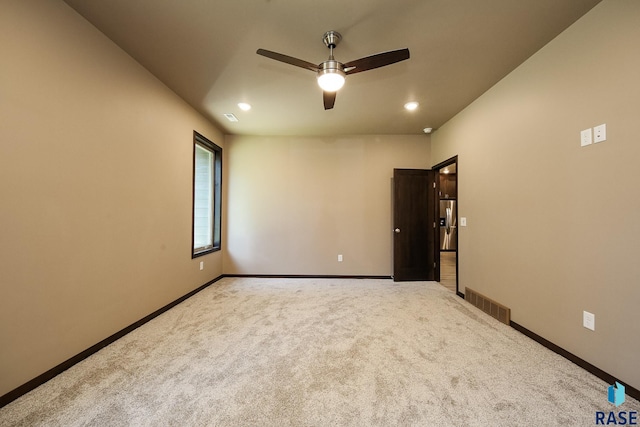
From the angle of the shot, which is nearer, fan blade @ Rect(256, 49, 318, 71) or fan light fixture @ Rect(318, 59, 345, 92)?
fan blade @ Rect(256, 49, 318, 71)

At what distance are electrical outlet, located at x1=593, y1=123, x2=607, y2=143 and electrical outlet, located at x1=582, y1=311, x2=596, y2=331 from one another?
4.23 feet

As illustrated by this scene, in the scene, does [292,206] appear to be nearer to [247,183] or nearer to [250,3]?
[247,183]

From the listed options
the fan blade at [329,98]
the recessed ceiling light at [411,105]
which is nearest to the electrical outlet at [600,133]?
the recessed ceiling light at [411,105]

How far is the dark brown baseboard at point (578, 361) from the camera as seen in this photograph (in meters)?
1.64

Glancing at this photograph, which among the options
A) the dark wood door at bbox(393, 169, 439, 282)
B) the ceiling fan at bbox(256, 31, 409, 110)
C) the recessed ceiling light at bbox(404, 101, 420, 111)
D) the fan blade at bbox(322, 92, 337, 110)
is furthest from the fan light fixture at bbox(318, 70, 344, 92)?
the dark wood door at bbox(393, 169, 439, 282)

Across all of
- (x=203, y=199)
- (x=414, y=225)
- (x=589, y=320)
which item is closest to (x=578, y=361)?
(x=589, y=320)

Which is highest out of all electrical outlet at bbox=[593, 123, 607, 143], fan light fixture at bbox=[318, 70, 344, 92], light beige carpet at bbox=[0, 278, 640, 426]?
fan light fixture at bbox=[318, 70, 344, 92]

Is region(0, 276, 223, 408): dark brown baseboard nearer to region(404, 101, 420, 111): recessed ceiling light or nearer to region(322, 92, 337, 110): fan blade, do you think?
region(322, 92, 337, 110): fan blade

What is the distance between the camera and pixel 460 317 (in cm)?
291

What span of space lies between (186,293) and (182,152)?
195 cm

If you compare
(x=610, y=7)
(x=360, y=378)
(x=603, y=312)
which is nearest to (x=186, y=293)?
(x=360, y=378)

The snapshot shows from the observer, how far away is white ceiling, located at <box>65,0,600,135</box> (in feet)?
6.11

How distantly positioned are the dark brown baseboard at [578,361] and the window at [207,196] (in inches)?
166

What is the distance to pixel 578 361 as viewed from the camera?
1974 millimetres
